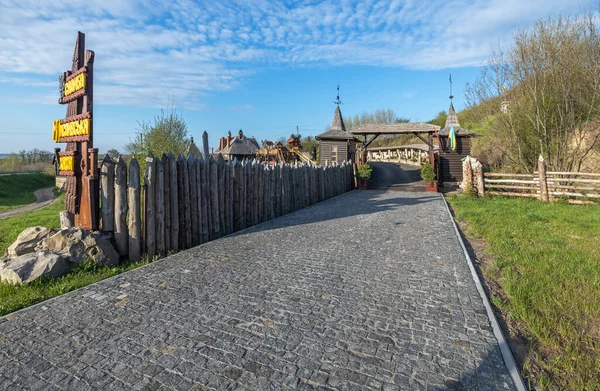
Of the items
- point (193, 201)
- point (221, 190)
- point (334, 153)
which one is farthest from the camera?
point (334, 153)

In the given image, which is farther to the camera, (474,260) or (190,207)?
(190,207)

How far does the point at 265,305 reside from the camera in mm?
3920

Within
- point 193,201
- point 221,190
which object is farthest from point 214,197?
point 193,201

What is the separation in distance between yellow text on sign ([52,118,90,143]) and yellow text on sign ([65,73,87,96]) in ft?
2.07

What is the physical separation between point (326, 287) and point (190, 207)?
3.72 metres

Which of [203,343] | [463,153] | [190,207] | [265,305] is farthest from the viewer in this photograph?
[463,153]

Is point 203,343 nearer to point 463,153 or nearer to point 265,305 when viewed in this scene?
point 265,305

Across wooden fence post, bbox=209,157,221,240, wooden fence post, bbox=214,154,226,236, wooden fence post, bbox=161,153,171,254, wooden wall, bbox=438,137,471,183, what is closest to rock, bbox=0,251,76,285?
wooden fence post, bbox=161,153,171,254

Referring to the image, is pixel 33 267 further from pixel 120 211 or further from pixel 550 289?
pixel 550 289

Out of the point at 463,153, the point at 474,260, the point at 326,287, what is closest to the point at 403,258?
the point at 474,260

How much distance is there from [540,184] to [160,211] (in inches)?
587

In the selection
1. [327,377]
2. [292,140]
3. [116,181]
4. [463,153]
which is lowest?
[327,377]

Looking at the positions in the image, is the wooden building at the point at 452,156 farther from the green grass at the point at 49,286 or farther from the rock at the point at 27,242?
the rock at the point at 27,242

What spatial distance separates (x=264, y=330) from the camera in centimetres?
333
